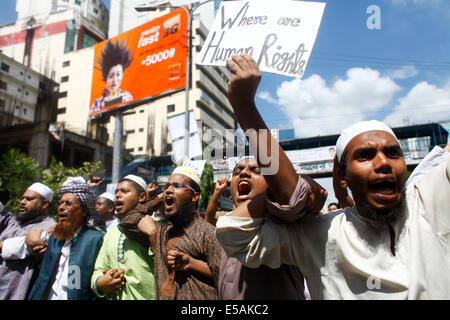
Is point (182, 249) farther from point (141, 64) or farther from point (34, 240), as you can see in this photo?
point (141, 64)

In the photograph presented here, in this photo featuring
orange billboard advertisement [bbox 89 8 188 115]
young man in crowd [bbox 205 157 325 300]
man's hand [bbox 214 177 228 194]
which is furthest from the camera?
orange billboard advertisement [bbox 89 8 188 115]

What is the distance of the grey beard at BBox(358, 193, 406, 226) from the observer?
110 cm

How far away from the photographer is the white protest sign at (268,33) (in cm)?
186

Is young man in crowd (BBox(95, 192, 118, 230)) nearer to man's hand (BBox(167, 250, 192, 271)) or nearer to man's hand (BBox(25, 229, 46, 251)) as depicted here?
man's hand (BBox(25, 229, 46, 251))

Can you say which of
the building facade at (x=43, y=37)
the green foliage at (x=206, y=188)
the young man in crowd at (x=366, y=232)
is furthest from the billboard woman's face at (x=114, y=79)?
the young man in crowd at (x=366, y=232)

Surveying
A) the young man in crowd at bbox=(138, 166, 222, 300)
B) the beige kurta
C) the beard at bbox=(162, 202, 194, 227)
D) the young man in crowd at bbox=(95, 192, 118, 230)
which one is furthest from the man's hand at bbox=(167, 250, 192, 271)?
the young man in crowd at bbox=(95, 192, 118, 230)

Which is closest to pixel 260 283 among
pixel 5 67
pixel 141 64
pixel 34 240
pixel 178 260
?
pixel 178 260

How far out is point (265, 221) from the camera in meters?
1.18

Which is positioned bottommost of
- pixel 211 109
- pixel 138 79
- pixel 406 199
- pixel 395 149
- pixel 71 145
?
pixel 406 199

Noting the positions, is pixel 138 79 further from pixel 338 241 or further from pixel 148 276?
pixel 338 241

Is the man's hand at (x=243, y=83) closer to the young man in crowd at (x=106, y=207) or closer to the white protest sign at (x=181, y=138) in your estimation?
the young man in crowd at (x=106, y=207)

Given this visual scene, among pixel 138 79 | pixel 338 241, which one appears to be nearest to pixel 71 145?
pixel 138 79

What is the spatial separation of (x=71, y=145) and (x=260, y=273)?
29.0 metres

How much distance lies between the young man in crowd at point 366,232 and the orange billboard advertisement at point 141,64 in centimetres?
1771
